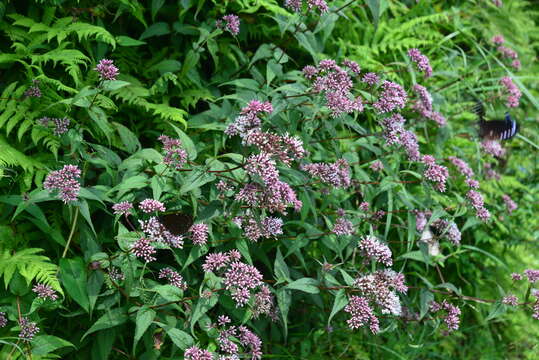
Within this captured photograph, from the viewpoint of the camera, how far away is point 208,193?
2965 mm

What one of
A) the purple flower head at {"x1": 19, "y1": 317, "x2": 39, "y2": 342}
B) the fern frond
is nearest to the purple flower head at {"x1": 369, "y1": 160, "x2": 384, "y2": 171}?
the fern frond

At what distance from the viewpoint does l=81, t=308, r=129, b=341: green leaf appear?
256 centimetres

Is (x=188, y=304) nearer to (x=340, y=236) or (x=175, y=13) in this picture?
(x=340, y=236)

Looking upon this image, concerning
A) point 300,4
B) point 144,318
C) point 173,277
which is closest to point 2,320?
point 144,318

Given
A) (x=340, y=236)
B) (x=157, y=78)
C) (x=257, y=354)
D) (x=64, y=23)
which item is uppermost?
(x=64, y=23)

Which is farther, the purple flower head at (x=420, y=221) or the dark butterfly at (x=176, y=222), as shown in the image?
the purple flower head at (x=420, y=221)

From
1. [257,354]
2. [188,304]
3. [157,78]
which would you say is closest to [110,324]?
[188,304]

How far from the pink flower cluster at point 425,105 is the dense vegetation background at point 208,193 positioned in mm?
15

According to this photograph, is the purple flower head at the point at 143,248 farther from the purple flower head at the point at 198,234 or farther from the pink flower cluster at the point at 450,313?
the pink flower cluster at the point at 450,313

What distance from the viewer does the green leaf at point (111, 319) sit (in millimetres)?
2560

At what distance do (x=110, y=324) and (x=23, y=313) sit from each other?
1.49ft

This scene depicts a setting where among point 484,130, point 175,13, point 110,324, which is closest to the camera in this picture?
point 110,324

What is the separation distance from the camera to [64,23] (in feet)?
10.2

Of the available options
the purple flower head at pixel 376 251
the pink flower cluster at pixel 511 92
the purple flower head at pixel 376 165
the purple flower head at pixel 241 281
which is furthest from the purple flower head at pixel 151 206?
the pink flower cluster at pixel 511 92
